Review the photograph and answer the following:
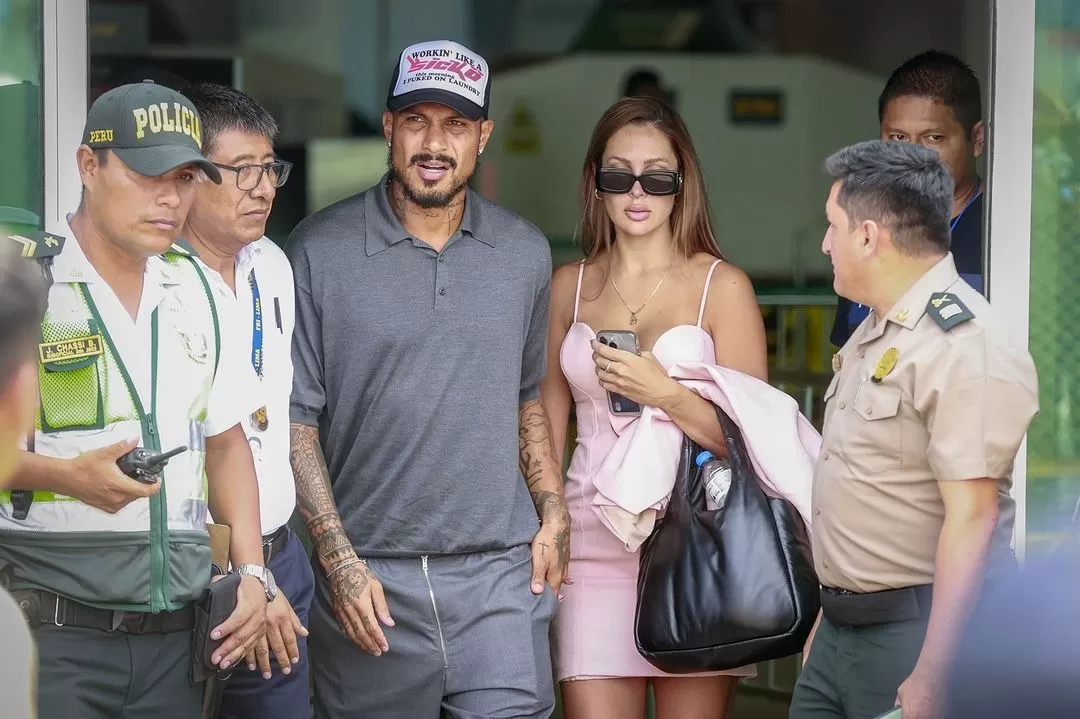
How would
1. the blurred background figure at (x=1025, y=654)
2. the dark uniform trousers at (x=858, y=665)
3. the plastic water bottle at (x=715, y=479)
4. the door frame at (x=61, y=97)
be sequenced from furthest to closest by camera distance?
→ 1. the plastic water bottle at (x=715, y=479)
2. the door frame at (x=61, y=97)
3. the dark uniform trousers at (x=858, y=665)
4. the blurred background figure at (x=1025, y=654)

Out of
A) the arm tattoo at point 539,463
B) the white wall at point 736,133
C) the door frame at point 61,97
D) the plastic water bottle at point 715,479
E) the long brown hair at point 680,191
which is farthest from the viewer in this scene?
the white wall at point 736,133

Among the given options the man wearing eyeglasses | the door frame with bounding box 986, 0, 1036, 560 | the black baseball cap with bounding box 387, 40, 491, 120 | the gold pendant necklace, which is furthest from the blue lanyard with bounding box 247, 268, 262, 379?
the door frame with bounding box 986, 0, 1036, 560

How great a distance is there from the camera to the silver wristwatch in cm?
301

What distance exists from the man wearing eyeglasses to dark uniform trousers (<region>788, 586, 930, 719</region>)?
3.52 ft

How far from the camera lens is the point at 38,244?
2.65 metres

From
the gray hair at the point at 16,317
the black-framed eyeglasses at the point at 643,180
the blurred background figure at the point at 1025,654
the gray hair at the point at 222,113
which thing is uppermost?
the gray hair at the point at 222,113

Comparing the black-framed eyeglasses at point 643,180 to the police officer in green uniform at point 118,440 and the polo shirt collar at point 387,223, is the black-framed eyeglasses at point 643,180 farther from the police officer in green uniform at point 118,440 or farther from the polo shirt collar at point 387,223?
the police officer in green uniform at point 118,440

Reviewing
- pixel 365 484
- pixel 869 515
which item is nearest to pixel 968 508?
pixel 869 515

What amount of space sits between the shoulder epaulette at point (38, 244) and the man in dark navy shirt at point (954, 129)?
199 centimetres

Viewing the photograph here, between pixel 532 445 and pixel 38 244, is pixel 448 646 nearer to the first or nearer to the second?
pixel 532 445

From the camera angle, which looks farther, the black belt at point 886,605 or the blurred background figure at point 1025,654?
the black belt at point 886,605

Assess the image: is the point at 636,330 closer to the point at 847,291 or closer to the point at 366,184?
the point at 847,291

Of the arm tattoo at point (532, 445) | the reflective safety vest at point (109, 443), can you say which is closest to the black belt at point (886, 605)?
the arm tattoo at point (532, 445)

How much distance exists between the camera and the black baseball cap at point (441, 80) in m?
3.32
